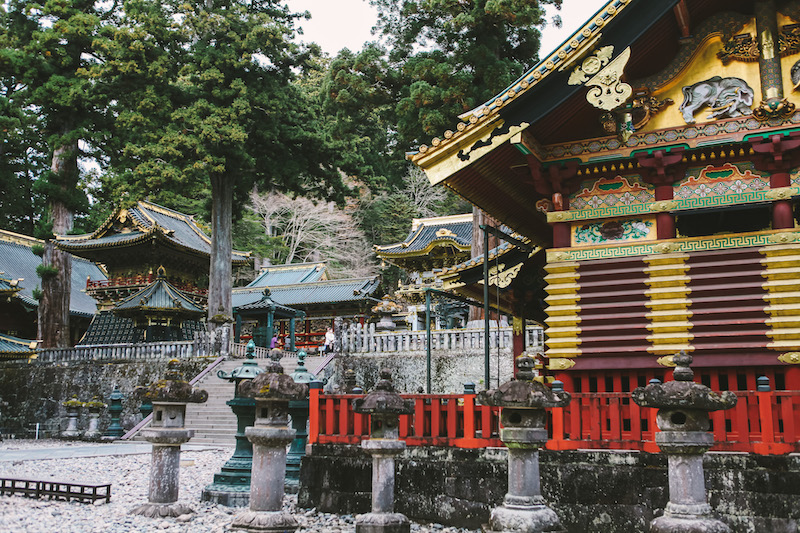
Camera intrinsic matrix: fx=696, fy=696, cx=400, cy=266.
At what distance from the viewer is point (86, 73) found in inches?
1064

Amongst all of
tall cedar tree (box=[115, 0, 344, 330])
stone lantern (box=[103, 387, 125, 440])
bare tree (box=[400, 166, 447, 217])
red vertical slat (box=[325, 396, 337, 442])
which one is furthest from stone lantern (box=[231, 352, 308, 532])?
bare tree (box=[400, 166, 447, 217])

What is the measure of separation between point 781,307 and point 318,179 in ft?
80.4

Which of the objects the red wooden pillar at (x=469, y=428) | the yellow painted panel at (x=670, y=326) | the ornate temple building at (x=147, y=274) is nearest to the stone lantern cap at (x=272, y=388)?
the red wooden pillar at (x=469, y=428)

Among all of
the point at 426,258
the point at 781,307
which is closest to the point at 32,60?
the point at 426,258

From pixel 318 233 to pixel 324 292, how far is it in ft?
50.6

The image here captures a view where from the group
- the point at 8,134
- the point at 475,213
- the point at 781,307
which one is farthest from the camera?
the point at 8,134

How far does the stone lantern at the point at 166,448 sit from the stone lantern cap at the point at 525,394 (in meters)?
4.49

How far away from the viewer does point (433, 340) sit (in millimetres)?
23266

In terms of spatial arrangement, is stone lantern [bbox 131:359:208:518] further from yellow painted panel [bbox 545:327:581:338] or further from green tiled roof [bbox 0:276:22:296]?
green tiled roof [bbox 0:276:22:296]

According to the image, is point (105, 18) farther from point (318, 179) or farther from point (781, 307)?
point (781, 307)

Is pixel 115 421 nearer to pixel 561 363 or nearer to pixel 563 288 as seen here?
pixel 561 363

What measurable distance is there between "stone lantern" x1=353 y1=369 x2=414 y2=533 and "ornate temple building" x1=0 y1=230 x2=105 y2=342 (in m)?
26.2

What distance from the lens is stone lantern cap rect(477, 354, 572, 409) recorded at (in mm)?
6742

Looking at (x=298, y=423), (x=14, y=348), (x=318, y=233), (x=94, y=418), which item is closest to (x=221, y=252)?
(x=94, y=418)
